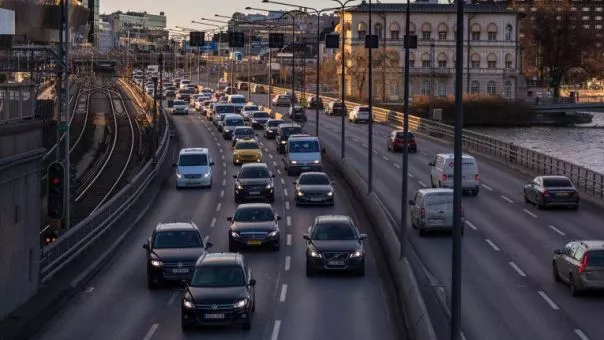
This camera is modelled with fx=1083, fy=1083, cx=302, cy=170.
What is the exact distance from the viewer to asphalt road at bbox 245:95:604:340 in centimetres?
2341

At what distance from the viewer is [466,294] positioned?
26859 millimetres

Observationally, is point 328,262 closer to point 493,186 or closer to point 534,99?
point 493,186

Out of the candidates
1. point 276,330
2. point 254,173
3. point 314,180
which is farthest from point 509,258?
point 254,173

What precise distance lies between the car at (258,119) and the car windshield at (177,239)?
54365 mm

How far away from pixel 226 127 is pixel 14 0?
3896 cm

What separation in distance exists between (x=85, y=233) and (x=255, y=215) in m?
5.26

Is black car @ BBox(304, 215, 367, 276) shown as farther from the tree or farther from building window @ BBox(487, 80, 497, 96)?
the tree

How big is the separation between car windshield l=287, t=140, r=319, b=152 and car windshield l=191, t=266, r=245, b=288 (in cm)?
3174

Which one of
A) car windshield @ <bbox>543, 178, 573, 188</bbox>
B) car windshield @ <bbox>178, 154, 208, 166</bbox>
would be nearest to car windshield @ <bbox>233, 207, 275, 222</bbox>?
car windshield @ <bbox>543, 178, 573, 188</bbox>

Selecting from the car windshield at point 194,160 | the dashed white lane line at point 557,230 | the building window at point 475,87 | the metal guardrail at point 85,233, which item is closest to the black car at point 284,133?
the car windshield at point 194,160

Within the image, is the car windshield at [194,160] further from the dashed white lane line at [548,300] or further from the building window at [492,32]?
the building window at [492,32]

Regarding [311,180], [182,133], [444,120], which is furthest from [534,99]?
[311,180]

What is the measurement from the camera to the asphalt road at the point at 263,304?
73.7ft

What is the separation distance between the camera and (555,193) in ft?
140
